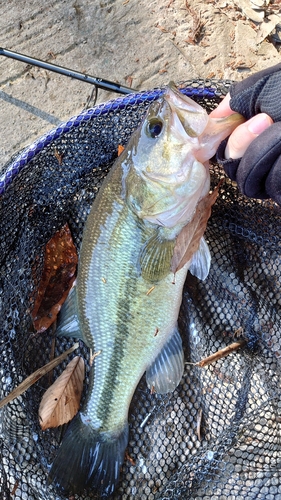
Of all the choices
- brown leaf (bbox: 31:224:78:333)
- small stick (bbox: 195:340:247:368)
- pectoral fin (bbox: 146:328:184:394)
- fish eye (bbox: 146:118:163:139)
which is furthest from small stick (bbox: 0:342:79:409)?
fish eye (bbox: 146:118:163:139)

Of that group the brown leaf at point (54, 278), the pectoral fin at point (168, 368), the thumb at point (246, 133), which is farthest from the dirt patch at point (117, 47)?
the pectoral fin at point (168, 368)

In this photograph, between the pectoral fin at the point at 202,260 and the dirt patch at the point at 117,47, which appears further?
the dirt patch at the point at 117,47

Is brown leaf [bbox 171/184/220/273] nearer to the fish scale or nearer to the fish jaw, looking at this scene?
the fish scale

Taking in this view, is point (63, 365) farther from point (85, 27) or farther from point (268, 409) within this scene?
point (85, 27)

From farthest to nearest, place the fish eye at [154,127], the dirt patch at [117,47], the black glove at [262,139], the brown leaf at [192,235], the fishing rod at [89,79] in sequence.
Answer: the dirt patch at [117,47] < the fishing rod at [89,79] < the brown leaf at [192,235] < the fish eye at [154,127] < the black glove at [262,139]

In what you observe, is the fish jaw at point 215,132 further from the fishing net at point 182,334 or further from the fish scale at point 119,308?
the fishing net at point 182,334

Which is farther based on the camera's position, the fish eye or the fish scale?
the fish scale
